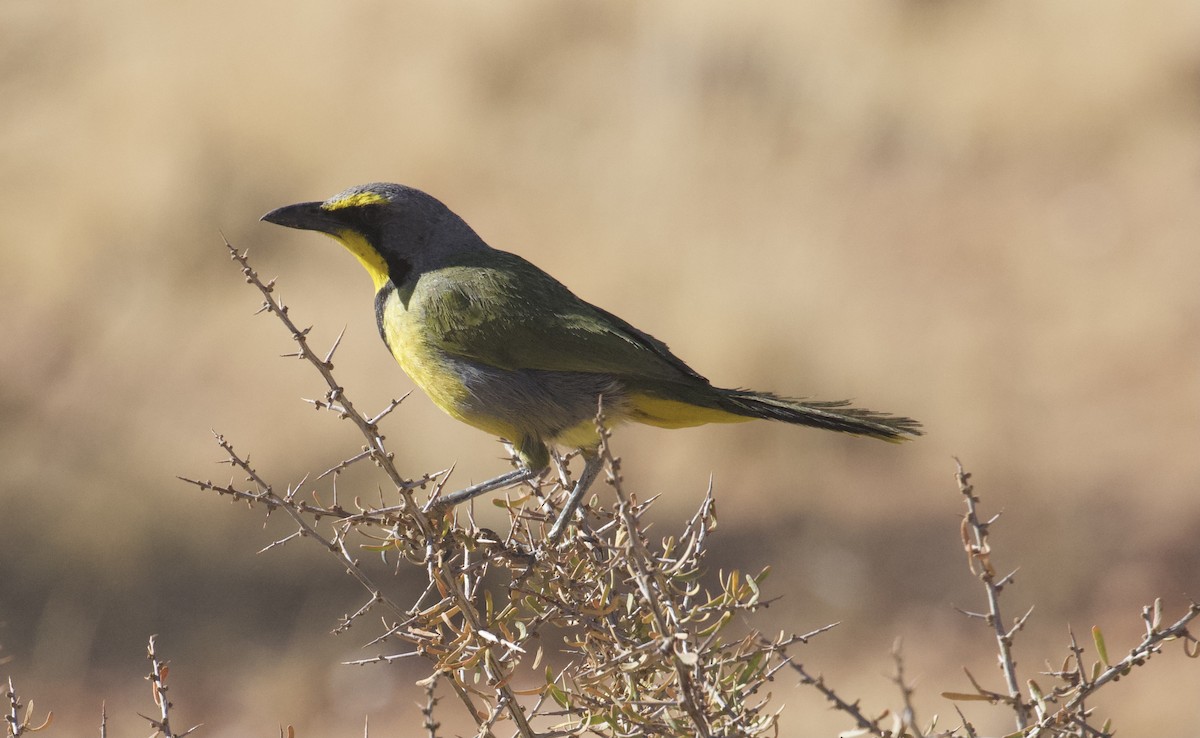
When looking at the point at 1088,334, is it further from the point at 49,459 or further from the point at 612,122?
the point at 49,459

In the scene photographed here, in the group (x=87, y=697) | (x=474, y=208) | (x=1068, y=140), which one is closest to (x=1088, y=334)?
(x=1068, y=140)

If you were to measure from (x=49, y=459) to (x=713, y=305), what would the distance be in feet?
17.3

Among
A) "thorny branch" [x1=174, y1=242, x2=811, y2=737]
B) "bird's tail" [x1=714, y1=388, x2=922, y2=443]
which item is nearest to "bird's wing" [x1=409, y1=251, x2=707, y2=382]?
"bird's tail" [x1=714, y1=388, x2=922, y2=443]

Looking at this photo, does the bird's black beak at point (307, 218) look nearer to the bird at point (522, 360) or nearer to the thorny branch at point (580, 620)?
the bird at point (522, 360)

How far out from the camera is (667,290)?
11484 mm

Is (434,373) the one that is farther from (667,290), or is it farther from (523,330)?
(667,290)

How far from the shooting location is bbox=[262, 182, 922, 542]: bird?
4039 millimetres

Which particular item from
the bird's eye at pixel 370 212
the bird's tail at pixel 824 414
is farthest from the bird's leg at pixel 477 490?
the bird's eye at pixel 370 212

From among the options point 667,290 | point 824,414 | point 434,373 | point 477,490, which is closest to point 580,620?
point 477,490

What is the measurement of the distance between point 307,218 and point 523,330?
29.8 inches

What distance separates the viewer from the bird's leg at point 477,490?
317 cm

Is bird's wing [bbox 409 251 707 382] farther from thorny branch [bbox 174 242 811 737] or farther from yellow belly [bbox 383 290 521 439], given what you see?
thorny branch [bbox 174 242 811 737]

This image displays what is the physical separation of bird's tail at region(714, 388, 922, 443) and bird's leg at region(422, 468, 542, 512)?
615mm

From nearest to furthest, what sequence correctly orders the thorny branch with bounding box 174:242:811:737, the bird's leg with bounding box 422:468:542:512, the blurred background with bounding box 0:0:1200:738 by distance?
the thorny branch with bounding box 174:242:811:737 < the bird's leg with bounding box 422:468:542:512 < the blurred background with bounding box 0:0:1200:738
